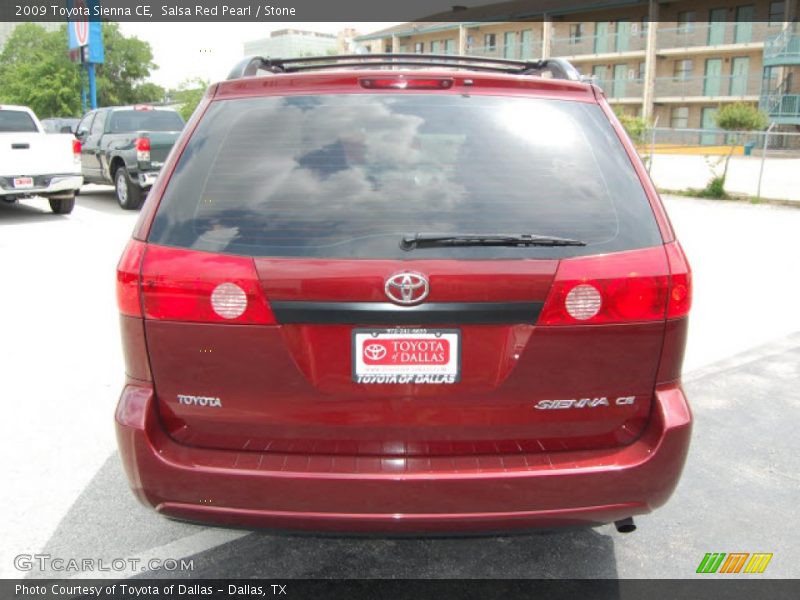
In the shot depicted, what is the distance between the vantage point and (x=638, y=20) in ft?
169

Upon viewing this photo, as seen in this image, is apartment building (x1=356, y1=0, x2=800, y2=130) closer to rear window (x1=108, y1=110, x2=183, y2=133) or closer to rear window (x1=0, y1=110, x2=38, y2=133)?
rear window (x1=108, y1=110, x2=183, y2=133)

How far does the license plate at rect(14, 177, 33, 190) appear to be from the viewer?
44.7ft

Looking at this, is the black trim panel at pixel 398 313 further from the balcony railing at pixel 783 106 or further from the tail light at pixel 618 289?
the balcony railing at pixel 783 106

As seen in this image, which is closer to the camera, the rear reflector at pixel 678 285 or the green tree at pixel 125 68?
the rear reflector at pixel 678 285

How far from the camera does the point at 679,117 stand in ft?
166

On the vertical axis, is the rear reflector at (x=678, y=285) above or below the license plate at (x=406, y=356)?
above

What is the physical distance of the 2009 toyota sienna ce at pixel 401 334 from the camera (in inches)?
95.4

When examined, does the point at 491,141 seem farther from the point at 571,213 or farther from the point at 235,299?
the point at 235,299

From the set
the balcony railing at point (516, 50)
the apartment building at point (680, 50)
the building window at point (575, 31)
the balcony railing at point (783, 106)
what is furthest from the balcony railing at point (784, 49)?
the balcony railing at point (516, 50)

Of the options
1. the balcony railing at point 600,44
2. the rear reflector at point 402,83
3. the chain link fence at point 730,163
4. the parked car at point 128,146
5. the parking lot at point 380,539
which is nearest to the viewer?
the rear reflector at point 402,83

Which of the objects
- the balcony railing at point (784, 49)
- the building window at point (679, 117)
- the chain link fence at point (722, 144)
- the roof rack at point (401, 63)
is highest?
the balcony railing at point (784, 49)

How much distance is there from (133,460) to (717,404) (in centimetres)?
387

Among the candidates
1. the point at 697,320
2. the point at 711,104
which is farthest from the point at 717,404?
the point at 711,104

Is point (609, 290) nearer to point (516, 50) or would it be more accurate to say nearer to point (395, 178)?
point (395, 178)
